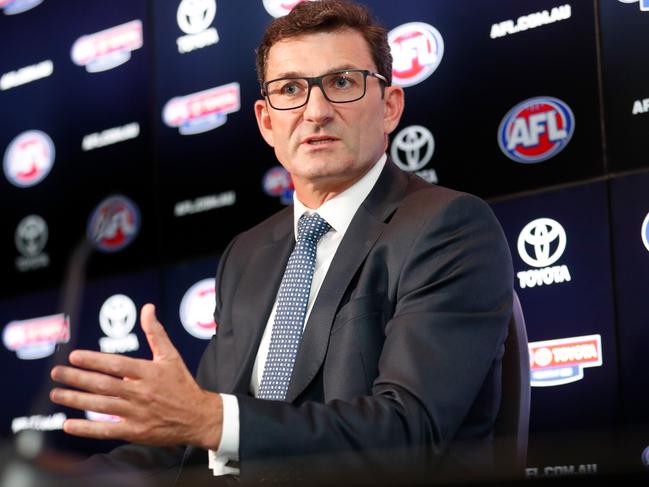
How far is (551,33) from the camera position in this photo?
299cm

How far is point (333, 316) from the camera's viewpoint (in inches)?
81.0

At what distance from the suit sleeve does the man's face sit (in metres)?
0.28

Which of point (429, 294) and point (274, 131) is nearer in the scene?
point (429, 294)

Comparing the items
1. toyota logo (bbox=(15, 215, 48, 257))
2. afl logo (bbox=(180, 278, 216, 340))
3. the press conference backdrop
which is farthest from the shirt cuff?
toyota logo (bbox=(15, 215, 48, 257))

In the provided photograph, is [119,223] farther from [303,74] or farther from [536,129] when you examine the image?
[303,74]

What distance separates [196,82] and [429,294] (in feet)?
7.07

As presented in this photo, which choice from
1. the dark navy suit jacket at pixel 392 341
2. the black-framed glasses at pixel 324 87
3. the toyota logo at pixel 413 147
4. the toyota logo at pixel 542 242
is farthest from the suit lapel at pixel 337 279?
the toyota logo at pixel 413 147

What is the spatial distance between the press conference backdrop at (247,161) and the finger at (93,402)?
0.78 meters

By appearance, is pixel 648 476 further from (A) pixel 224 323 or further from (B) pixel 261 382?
(A) pixel 224 323

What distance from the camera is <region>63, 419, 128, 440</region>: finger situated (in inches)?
57.0

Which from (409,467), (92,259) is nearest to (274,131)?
(409,467)

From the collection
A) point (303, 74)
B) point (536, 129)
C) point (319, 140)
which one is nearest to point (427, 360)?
point (319, 140)

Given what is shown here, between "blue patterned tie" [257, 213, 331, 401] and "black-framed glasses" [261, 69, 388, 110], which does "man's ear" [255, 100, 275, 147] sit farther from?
"blue patterned tie" [257, 213, 331, 401]

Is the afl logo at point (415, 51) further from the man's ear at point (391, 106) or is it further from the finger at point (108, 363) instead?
the finger at point (108, 363)
